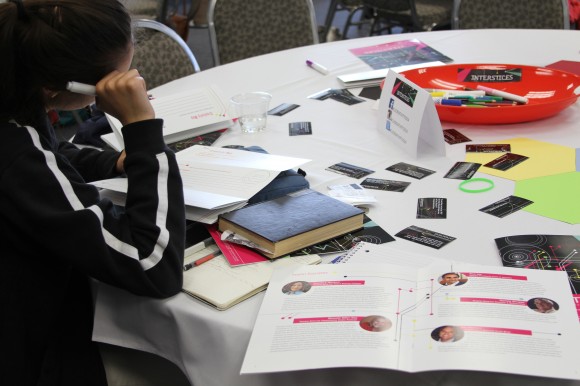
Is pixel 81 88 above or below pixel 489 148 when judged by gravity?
above

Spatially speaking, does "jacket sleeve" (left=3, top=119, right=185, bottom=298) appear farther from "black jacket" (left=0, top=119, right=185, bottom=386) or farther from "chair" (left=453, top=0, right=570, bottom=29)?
"chair" (left=453, top=0, right=570, bottom=29)

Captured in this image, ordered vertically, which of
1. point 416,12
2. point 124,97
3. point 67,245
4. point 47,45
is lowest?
point 416,12

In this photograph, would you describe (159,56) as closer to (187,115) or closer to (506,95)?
(187,115)

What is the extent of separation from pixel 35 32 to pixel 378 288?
634mm

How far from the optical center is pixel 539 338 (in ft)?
2.60

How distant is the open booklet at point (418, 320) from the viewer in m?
0.78

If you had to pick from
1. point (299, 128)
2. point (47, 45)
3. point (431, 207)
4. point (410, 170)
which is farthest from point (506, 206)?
point (47, 45)

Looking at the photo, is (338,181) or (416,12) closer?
(338,181)

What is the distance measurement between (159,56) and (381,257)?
55.0 inches

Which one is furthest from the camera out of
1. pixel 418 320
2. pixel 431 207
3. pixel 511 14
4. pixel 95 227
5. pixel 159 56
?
pixel 511 14

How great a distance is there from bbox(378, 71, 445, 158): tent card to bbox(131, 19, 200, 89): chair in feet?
3.04

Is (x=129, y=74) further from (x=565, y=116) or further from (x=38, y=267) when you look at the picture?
(x=565, y=116)

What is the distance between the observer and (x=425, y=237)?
42.9 inches

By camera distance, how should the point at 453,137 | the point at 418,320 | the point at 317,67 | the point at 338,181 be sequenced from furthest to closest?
the point at 317,67 → the point at 453,137 → the point at 338,181 → the point at 418,320
